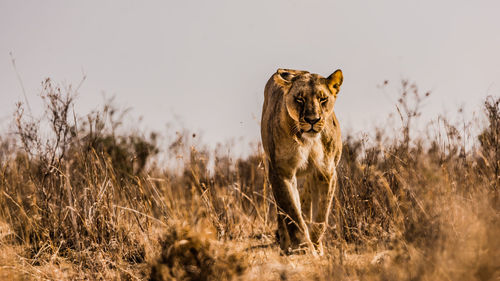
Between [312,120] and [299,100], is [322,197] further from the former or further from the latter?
[299,100]


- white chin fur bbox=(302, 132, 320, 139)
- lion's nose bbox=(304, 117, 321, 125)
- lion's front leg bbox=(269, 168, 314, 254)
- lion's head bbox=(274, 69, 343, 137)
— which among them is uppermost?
lion's head bbox=(274, 69, 343, 137)

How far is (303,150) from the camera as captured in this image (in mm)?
4512

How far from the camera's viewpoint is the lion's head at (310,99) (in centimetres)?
429

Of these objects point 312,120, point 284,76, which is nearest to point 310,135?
point 312,120

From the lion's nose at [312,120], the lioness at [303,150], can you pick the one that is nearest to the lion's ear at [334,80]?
the lioness at [303,150]

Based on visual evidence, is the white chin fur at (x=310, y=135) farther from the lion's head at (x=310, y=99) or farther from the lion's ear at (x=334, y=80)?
the lion's ear at (x=334, y=80)

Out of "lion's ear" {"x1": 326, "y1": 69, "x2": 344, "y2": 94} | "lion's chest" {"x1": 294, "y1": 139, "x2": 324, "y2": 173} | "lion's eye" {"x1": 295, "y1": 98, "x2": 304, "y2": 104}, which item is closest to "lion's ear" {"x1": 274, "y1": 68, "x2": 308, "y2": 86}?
"lion's eye" {"x1": 295, "y1": 98, "x2": 304, "y2": 104}

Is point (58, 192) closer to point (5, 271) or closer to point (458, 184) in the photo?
point (5, 271)

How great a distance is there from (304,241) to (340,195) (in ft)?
4.59

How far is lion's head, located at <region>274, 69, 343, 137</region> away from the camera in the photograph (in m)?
4.29

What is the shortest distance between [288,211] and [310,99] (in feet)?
3.75

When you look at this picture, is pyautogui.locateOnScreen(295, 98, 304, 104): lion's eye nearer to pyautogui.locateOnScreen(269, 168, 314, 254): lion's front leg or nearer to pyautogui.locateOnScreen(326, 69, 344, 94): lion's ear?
pyautogui.locateOnScreen(326, 69, 344, 94): lion's ear

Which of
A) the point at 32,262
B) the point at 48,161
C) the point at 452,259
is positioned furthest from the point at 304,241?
the point at 48,161

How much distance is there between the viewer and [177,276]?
2986 millimetres
